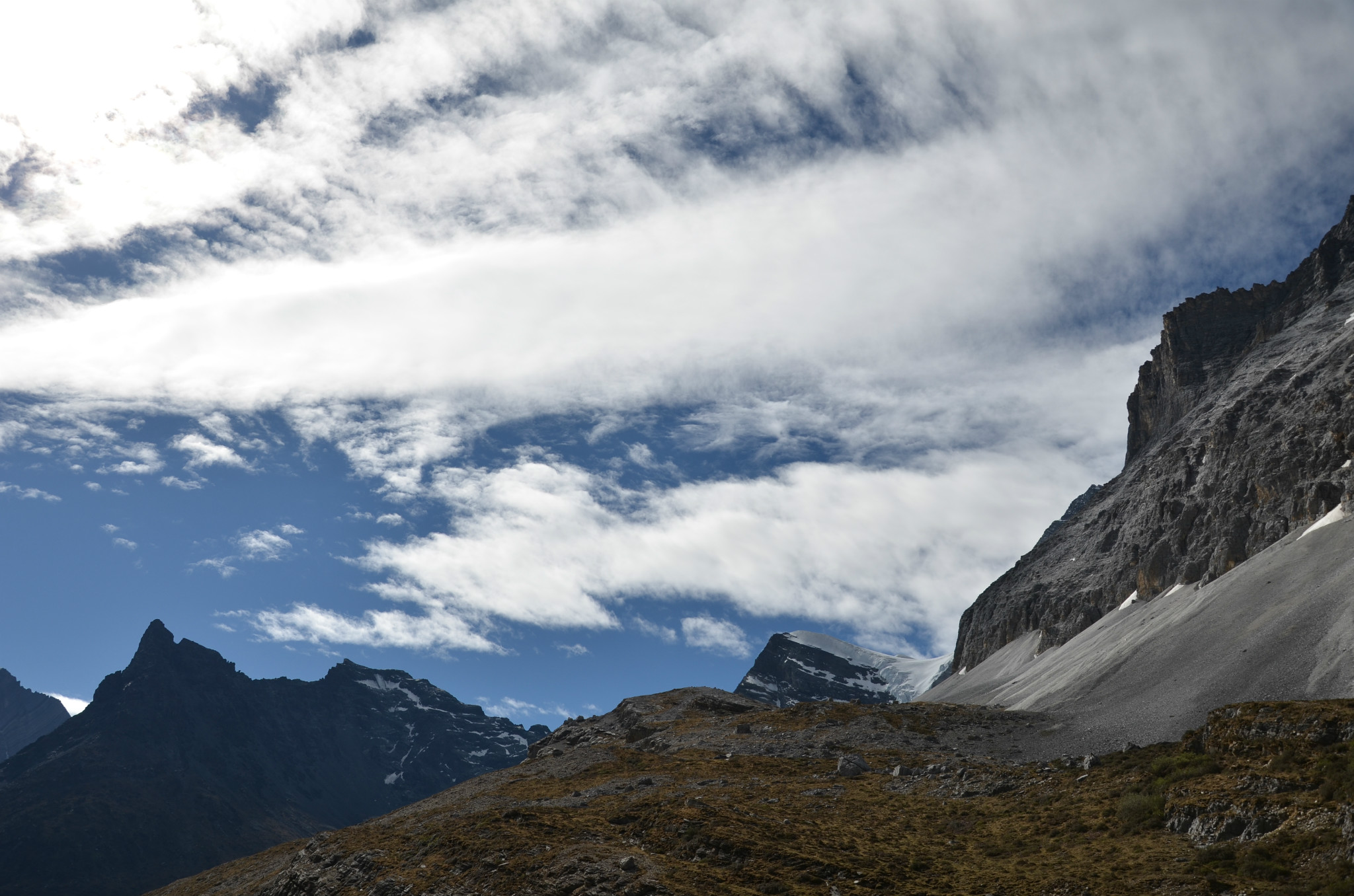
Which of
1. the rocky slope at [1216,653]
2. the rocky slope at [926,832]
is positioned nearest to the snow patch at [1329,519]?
the rocky slope at [1216,653]

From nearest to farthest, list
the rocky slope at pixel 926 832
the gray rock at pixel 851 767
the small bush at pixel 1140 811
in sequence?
1. the rocky slope at pixel 926 832
2. the small bush at pixel 1140 811
3. the gray rock at pixel 851 767

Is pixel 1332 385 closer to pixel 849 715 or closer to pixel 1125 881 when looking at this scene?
pixel 849 715

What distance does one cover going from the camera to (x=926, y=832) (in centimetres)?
3688

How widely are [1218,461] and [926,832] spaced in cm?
12160

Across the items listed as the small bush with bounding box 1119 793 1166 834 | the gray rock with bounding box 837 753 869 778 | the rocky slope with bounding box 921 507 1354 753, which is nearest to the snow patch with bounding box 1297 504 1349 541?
the rocky slope with bounding box 921 507 1354 753

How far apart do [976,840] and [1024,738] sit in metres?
41.3

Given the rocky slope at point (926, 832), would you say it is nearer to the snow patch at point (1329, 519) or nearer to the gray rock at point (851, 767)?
the gray rock at point (851, 767)

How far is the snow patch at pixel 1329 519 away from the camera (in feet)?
308

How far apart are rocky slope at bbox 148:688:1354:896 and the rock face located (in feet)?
277

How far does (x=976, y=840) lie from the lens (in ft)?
114

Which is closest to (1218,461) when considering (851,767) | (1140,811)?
(851,767)

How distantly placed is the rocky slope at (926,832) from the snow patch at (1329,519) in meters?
69.3

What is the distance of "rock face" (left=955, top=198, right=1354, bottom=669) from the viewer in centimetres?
11106

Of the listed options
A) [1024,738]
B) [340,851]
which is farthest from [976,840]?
[1024,738]
